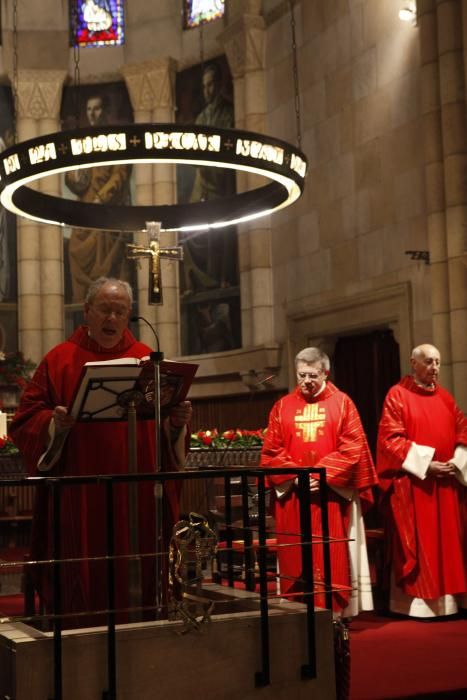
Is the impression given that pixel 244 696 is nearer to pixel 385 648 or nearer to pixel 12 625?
pixel 12 625

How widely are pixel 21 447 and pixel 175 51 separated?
14.0m

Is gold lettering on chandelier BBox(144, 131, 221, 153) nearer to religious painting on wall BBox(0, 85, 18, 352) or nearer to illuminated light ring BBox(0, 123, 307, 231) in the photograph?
illuminated light ring BBox(0, 123, 307, 231)

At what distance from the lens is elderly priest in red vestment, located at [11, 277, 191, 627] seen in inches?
204

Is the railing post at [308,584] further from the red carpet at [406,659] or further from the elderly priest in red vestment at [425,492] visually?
the elderly priest in red vestment at [425,492]

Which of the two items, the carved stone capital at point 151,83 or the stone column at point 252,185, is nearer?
the stone column at point 252,185

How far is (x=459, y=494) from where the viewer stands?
26.9 feet

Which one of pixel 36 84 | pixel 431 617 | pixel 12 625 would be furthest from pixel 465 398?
pixel 36 84

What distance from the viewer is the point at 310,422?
770cm

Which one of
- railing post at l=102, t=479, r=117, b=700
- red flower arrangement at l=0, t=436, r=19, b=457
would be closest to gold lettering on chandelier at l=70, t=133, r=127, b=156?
red flower arrangement at l=0, t=436, r=19, b=457

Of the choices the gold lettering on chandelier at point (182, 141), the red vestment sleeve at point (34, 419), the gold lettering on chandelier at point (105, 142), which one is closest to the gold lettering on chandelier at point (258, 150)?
the gold lettering on chandelier at point (182, 141)

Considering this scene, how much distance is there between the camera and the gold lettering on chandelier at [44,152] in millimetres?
9875

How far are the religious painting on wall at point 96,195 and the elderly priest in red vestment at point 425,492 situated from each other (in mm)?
10652

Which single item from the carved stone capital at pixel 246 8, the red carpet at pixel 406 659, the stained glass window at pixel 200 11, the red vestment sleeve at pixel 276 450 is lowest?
the red carpet at pixel 406 659

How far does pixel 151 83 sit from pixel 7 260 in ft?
13.0
